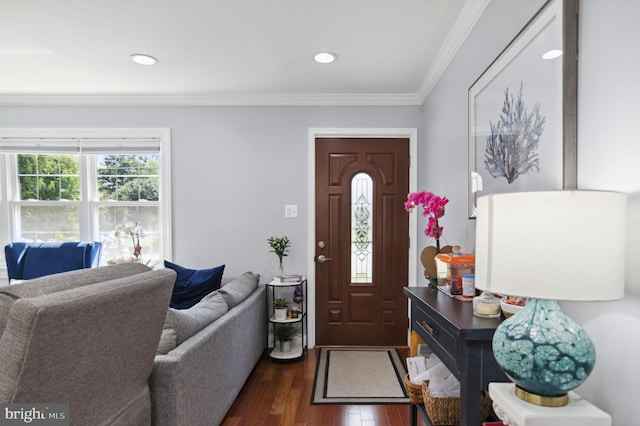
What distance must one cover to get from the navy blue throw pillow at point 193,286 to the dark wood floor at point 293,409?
79 cm

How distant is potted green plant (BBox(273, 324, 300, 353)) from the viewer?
10.5 feet

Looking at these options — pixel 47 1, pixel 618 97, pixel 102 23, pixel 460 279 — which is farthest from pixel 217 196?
pixel 618 97

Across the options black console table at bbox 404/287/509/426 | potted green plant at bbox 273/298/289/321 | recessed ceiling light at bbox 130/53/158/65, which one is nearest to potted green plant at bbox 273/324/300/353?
potted green plant at bbox 273/298/289/321

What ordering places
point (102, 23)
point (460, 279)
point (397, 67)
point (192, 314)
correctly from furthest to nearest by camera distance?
point (397, 67) → point (102, 23) → point (192, 314) → point (460, 279)

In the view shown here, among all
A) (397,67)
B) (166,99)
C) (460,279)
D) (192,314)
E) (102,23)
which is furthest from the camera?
(166,99)

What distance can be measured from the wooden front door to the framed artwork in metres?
1.60

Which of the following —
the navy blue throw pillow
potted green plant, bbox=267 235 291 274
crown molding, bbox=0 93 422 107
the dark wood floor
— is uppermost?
crown molding, bbox=0 93 422 107

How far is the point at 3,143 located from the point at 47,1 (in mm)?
2342

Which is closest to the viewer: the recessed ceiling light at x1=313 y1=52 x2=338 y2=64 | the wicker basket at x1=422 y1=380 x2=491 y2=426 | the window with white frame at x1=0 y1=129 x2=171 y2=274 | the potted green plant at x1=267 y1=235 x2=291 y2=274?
the wicker basket at x1=422 y1=380 x2=491 y2=426

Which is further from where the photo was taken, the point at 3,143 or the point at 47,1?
the point at 3,143

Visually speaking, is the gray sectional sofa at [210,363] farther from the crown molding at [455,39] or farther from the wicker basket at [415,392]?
the crown molding at [455,39]

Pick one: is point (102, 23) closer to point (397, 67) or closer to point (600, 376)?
point (397, 67)

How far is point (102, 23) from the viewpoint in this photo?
2.12 m

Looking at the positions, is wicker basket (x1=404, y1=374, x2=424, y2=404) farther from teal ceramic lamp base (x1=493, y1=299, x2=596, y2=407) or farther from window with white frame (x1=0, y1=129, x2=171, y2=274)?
window with white frame (x1=0, y1=129, x2=171, y2=274)
